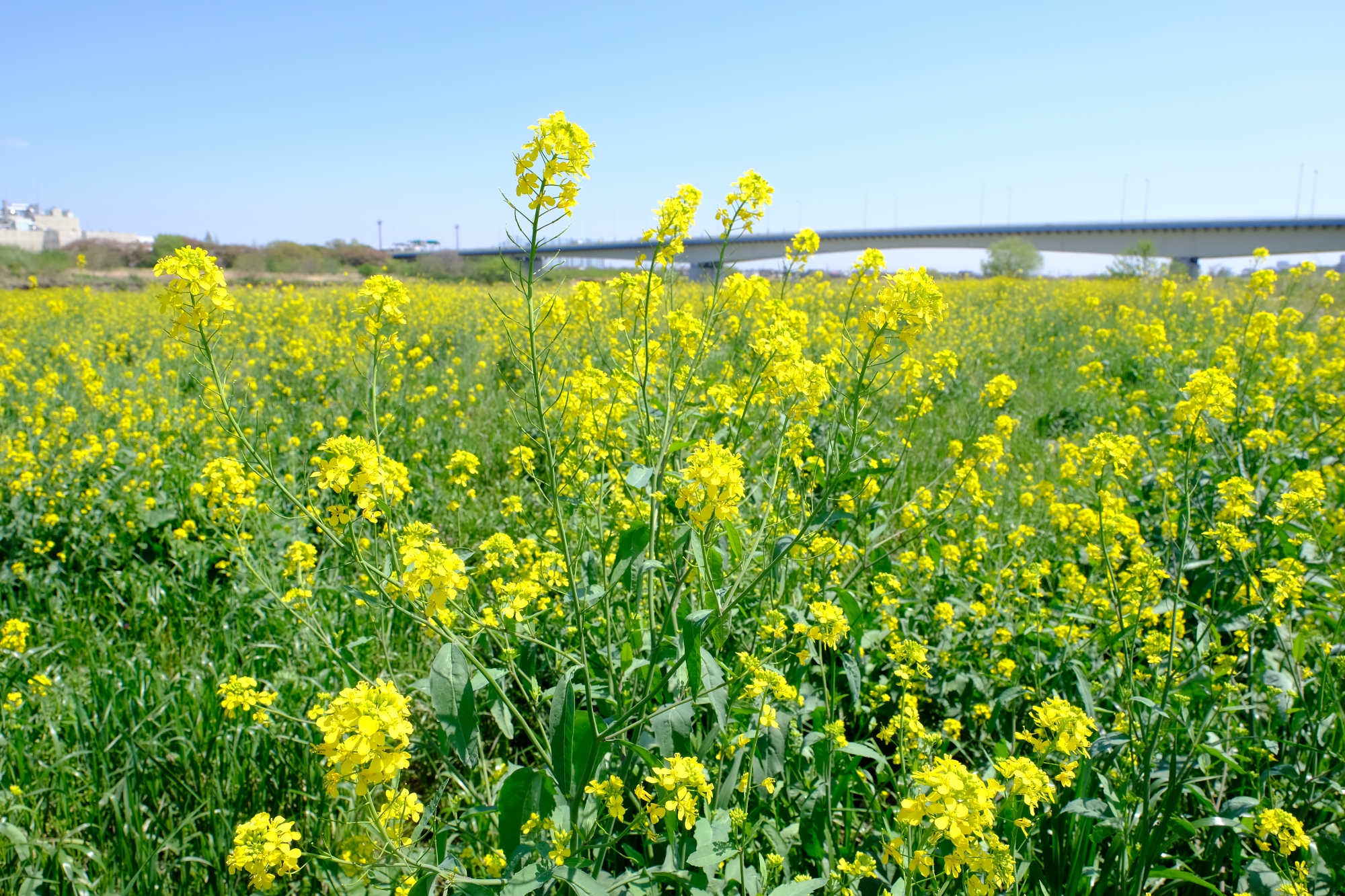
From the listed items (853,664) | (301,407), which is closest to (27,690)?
(853,664)

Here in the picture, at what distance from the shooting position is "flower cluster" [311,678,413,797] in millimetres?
1100

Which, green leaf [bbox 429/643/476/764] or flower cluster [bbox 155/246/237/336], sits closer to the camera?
green leaf [bbox 429/643/476/764]

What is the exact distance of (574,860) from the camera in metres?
1.37

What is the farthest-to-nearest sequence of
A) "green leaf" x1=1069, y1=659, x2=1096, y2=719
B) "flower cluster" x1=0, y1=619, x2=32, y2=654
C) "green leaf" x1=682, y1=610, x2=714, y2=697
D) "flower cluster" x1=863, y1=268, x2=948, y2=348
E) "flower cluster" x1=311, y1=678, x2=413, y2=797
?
A: "flower cluster" x1=0, y1=619, x2=32, y2=654 < "green leaf" x1=1069, y1=659, x2=1096, y2=719 < "flower cluster" x1=863, y1=268, x2=948, y2=348 < "green leaf" x1=682, y1=610, x2=714, y2=697 < "flower cluster" x1=311, y1=678, x2=413, y2=797

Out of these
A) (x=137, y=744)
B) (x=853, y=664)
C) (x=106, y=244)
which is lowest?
(x=137, y=744)

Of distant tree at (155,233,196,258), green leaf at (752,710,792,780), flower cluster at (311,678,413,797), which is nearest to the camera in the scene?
flower cluster at (311,678,413,797)

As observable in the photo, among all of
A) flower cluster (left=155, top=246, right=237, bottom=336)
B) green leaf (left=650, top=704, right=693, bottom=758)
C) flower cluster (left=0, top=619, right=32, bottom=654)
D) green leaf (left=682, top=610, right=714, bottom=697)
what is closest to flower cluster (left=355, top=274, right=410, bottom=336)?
flower cluster (left=155, top=246, right=237, bottom=336)

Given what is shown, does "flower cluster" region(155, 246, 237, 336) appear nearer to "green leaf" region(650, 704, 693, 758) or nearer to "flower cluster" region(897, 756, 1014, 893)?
"green leaf" region(650, 704, 693, 758)

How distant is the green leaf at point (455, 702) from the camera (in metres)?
1.22

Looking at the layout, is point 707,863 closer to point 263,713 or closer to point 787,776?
point 787,776

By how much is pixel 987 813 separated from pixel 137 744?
2.45 m

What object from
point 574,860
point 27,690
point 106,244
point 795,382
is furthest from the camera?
point 106,244

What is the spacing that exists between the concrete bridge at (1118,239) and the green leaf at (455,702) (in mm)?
27663

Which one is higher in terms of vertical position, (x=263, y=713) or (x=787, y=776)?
(x=263, y=713)
